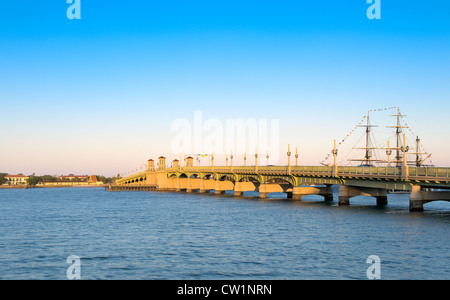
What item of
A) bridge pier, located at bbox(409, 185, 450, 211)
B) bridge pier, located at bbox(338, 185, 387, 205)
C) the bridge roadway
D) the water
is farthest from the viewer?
bridge pier, located at bbox(338, 185, 387, 205)

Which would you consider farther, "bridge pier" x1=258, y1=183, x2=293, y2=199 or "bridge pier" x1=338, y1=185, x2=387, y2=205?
"bridge pier" x1=258, y1=183, x2=293, y2=199

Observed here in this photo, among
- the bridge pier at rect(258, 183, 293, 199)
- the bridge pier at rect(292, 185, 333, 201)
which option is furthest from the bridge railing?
the bridge pier at rect(258, 183, 293, 199)

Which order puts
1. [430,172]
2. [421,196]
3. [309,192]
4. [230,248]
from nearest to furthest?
[230,248], [430,172], [421,196], [309,192]

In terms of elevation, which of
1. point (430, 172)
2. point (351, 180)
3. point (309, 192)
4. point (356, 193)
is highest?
point (430, 172)

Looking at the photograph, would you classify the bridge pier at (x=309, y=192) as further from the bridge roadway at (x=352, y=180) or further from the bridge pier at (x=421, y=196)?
the bridge pier at (x=421, y=196)

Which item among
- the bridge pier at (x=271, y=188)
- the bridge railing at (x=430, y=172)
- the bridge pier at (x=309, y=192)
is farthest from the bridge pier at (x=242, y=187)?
the bridge railing at (x=430, y=172)

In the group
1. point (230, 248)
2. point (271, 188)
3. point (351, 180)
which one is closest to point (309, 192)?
point (271, 188)

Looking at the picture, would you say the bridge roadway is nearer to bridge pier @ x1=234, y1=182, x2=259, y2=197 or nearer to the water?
bridge pier @ x1=234, y1=182, x2=259, y2=197

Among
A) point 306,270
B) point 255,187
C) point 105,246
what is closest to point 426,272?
point 306,270

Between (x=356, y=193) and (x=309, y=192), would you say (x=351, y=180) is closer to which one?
(x=356, y=193)

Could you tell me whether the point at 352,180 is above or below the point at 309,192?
above

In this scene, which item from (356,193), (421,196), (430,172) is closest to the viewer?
(430,172)

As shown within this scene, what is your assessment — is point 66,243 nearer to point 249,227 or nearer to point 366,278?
point 249,227
